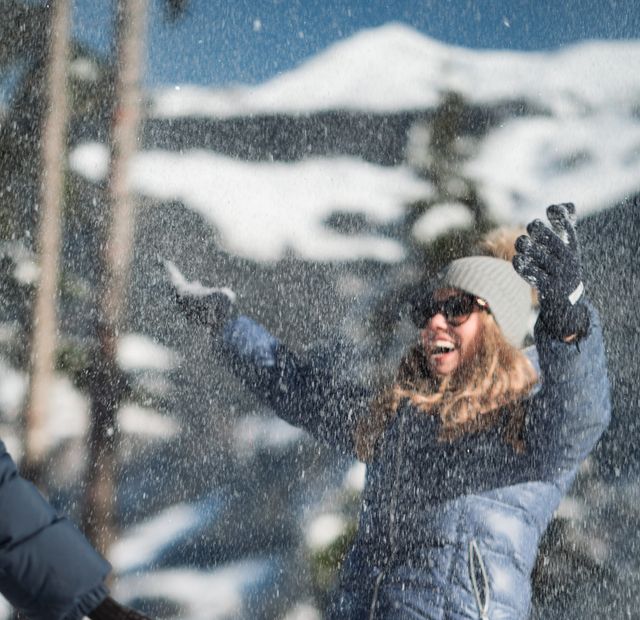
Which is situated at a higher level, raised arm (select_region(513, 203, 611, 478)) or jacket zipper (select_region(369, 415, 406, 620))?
A: raised arm (select_region(513, 203, 611, 478))

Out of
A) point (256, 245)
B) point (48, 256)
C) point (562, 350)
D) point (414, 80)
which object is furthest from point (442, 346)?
point (48, 256)

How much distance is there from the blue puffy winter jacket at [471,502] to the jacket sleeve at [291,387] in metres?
0.27

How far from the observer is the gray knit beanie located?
7.32ft

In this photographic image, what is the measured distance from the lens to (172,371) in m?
3.02

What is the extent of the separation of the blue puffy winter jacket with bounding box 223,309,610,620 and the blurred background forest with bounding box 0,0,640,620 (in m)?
0.72

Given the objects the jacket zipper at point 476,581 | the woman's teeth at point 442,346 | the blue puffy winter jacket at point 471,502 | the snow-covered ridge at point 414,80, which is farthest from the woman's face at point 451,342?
the snow-covered ridge at point 414,80

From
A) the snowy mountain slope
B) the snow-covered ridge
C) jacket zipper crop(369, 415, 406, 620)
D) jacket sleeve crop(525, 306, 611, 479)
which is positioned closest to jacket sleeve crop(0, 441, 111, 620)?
jacket zipper crop(369, 415, 406, 620)

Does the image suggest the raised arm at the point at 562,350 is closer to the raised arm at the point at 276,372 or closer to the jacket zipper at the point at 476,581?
the jacket zipper at the point at 476,581

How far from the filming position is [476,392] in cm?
216

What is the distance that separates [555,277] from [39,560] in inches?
49.0

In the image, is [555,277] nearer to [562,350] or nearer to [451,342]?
[562,350]

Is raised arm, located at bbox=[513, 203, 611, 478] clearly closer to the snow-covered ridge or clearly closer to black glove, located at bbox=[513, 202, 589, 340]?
black glove, located at bbox=[513, 202, 589, 340]

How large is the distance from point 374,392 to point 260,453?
66 cm

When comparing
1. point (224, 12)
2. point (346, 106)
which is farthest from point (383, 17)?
point (224, 12)
